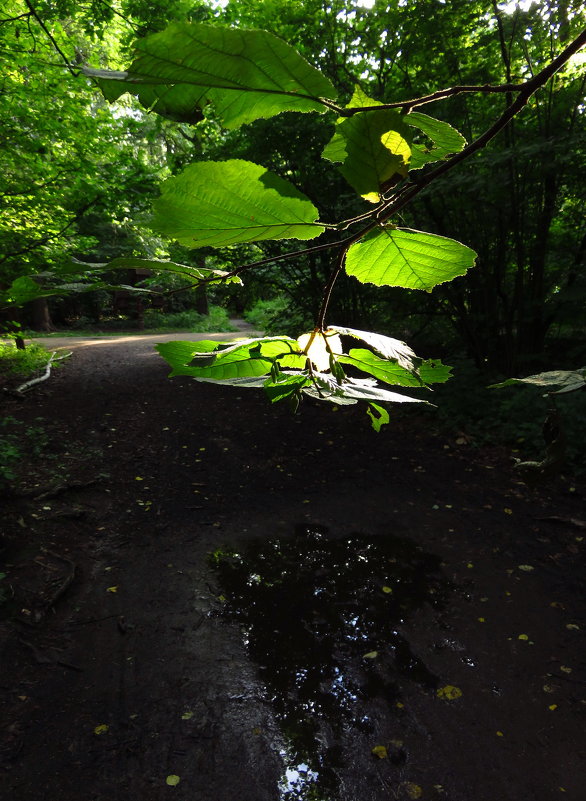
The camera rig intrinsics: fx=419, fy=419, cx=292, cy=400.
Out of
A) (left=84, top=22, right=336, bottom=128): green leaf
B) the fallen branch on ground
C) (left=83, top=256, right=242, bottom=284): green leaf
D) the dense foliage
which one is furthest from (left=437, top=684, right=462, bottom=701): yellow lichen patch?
the fallen branch on ground

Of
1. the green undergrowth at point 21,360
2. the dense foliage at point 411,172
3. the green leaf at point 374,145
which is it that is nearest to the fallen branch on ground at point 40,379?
the green undergrowth at point 21,360

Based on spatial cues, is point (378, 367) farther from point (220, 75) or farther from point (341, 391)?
point (220, 75)

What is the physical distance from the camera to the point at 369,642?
3355mm

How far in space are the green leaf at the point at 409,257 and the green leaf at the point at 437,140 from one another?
0.30 ft

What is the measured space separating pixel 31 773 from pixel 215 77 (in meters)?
3.45

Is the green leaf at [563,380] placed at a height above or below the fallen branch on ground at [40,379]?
above

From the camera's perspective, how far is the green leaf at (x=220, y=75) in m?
0.39

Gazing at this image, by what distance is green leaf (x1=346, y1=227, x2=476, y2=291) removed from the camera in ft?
1.85

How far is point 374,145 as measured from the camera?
455 mm

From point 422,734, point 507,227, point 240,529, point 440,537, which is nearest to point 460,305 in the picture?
point 507,227

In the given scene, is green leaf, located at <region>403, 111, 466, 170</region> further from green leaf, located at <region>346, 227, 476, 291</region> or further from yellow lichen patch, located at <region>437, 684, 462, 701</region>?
yellow lichen patch, located at <region>437, 684, 462, 701</region>

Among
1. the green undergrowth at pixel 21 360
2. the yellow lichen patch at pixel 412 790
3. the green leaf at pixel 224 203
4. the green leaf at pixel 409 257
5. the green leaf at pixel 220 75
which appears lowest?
the yellow lichen patch at pixel 412 790

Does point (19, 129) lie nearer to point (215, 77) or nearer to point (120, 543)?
point (120, 543)

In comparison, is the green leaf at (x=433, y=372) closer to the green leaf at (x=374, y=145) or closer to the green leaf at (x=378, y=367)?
the green leaf at (x=378, y=367)
